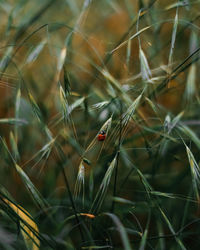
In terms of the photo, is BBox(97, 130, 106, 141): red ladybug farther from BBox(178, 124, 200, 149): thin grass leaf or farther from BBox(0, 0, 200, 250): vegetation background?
BBox(178, 124, 200, 149): thin grass leaf

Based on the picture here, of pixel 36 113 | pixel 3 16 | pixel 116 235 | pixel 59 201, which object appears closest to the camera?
pixel 36 113

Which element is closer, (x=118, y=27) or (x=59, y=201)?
(x=59, y=201)

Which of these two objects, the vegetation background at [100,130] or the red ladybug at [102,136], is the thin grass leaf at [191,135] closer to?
the vegetation background at [100,130]

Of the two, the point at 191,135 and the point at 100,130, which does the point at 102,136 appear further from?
the point at 191,135

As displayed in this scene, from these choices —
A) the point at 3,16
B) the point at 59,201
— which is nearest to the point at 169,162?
the point at 59,201

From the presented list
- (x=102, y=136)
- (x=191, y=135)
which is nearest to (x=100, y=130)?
(x=102, y=136)

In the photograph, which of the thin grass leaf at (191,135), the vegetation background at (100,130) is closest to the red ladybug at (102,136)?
the vegetation background at (100,130)

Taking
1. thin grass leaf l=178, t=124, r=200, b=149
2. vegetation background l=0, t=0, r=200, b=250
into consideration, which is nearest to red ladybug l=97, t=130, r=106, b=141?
vegetation background l=0, t=0, r=200, b=250

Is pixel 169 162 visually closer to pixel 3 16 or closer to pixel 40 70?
pixel 40 70
